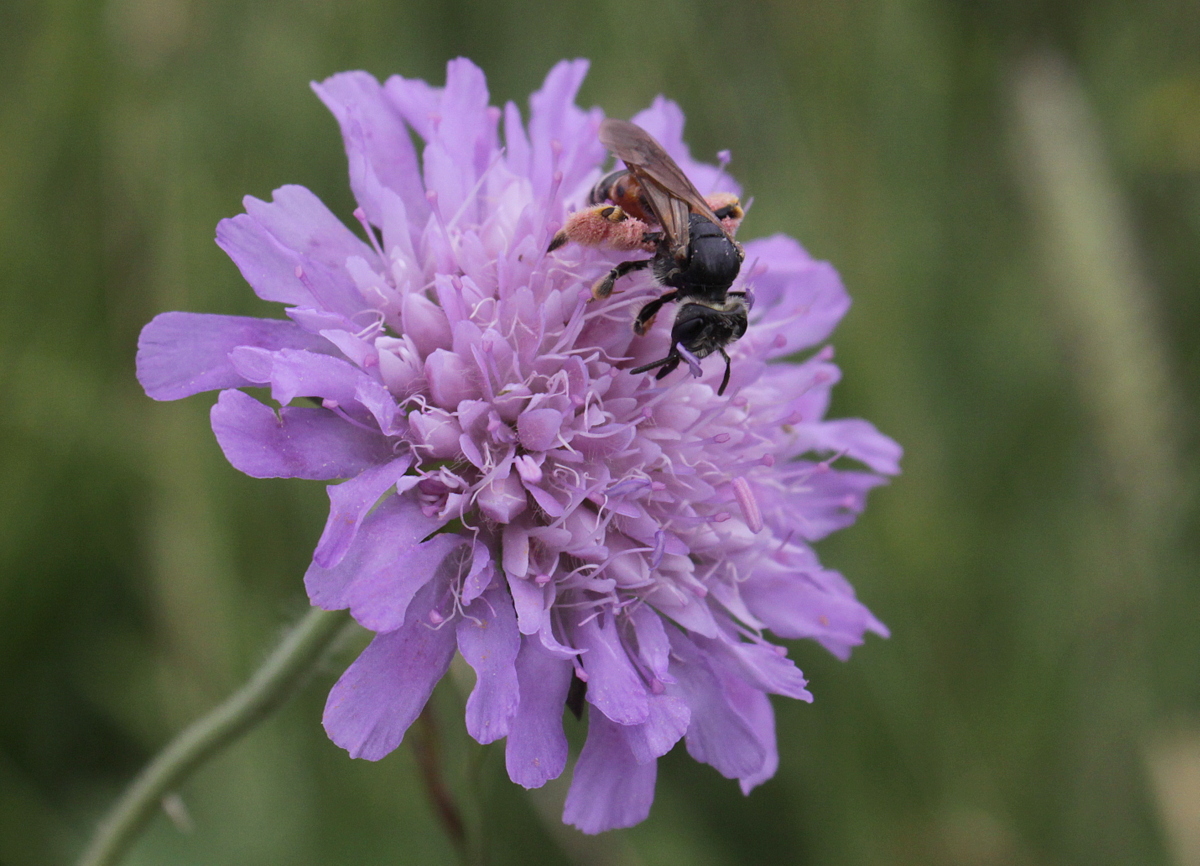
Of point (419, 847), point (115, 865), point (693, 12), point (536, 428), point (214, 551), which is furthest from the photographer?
point (693, 12)

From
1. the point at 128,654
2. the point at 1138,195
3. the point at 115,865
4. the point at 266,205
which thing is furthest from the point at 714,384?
the point at 1138,195

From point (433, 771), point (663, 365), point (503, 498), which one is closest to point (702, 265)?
point (663, 365)

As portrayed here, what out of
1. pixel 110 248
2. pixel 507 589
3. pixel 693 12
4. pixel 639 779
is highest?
pixel 693 12

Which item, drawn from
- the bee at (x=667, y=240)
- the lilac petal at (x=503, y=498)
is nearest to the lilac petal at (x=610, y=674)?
the lilac petal at (x=503, y=498)

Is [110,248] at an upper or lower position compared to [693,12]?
lower

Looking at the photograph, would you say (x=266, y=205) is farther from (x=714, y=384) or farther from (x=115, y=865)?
(x=115, y=865)

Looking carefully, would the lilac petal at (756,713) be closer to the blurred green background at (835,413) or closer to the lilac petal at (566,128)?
the blurred green background at (835,413)
